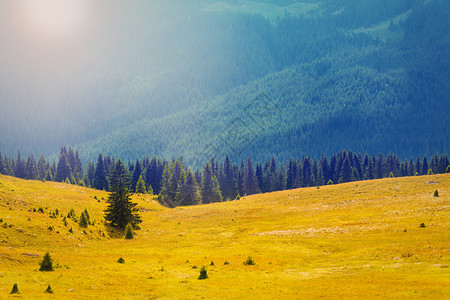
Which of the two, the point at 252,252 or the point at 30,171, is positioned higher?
the point at 30,171

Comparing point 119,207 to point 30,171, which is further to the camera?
point 30,171

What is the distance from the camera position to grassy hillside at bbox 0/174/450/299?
90.4 feet

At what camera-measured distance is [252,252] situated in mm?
48312

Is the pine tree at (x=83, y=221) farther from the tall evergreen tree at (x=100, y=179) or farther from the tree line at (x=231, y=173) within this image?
the tall evergreen tree at (x=100, y=179)

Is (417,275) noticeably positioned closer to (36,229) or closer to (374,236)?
(374,236)

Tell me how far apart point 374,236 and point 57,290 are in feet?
128

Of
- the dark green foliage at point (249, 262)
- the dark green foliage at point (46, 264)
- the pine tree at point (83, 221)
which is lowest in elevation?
the dark green foliage at point (249, 262)

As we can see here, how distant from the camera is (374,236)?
157 feet

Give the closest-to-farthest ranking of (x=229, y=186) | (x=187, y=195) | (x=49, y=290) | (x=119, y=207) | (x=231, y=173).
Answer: (x=49, y=290), (x=119, y=207), (x=187, y=195), (x=229, y=186), (x=231, y=173)

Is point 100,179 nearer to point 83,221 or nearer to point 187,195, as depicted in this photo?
point 187,195

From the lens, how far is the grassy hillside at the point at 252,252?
2756cm

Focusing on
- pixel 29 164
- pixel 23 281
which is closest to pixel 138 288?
pixel 23 281

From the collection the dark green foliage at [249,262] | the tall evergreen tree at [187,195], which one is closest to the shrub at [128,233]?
the dark green foliage at [249,262]

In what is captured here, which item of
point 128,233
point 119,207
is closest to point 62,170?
point 119,207
